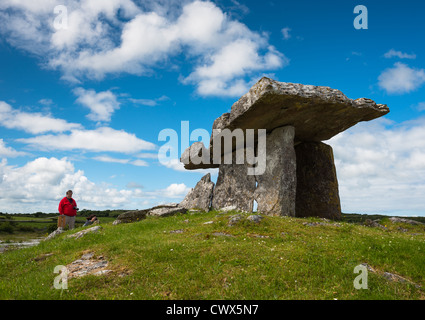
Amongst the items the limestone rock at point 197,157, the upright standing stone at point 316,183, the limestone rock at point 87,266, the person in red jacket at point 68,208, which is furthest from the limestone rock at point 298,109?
the person in red jacket at point 68,208

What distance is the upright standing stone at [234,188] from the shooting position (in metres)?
19.5

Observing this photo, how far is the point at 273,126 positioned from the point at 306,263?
11130 millimetres

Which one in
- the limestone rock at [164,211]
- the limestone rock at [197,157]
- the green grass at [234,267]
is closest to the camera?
the green grass at [234,267]

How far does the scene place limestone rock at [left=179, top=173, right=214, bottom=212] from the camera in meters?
21.9

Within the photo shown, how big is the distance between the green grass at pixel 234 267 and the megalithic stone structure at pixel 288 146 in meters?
5.62

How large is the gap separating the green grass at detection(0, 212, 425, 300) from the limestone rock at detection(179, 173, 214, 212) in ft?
30.7

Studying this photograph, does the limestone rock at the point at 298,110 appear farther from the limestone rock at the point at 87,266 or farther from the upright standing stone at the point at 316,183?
the limestone rock at the point at 87,266

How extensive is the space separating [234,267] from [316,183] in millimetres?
14168

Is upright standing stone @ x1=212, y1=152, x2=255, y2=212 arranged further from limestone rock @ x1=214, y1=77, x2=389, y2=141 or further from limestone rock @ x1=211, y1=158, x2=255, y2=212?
limestone rock @ x1=214, y1=77, x2=389, y2=141

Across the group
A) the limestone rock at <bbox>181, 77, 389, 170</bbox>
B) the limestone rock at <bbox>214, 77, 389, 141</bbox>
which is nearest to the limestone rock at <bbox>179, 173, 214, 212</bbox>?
the limestone rock at <bbox>181, 77, 389, 170</bbox>

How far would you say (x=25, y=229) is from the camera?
32.2 meters

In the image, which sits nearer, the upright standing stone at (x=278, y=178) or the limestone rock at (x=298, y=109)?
the limestone rock at (x=298, y=109)
